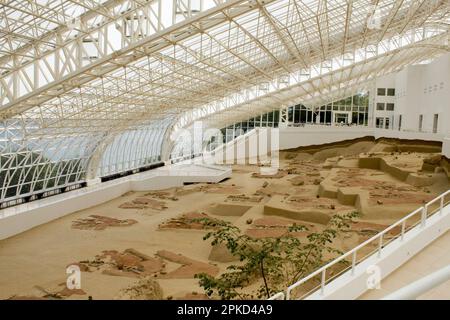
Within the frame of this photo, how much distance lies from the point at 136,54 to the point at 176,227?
34.2 feet

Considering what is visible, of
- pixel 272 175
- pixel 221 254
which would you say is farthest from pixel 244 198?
pixel 221 254

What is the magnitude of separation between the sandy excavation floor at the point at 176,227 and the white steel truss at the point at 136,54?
716 centimetres

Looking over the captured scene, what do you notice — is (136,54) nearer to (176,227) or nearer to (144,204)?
(176,227)

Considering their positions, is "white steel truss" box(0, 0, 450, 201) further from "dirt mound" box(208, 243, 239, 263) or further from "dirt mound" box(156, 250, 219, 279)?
"dirt mound" box(208, 243, 239, 263)

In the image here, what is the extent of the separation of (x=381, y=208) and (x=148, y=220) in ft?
49.0

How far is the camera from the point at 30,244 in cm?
2347

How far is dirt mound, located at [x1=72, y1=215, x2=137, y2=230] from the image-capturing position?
2672 centimetres

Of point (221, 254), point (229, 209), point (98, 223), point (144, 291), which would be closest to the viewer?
point (144, 291)

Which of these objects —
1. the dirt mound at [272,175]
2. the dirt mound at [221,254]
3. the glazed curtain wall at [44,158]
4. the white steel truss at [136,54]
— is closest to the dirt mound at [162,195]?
the glazed curtain wall at [44,158]

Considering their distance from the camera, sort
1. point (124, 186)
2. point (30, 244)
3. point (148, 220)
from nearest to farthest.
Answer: point (30, 244), point (148, 220), point (124, 186)

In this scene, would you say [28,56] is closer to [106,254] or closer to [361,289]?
[106,254]

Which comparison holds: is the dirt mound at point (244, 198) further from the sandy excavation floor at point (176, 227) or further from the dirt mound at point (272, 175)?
the dirt mound at point (272, 175)

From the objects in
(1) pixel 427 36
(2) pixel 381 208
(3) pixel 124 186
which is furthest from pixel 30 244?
(1) pixel 427 36

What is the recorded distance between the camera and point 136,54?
2217cm
